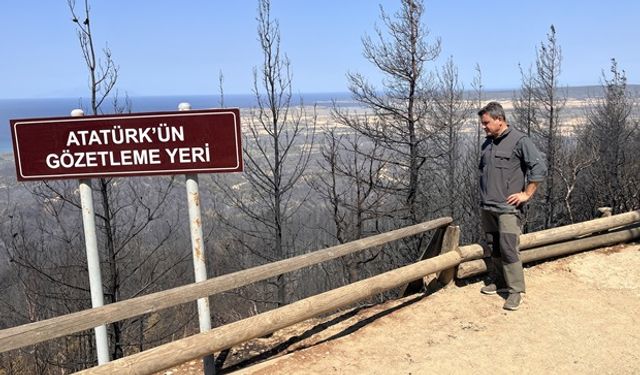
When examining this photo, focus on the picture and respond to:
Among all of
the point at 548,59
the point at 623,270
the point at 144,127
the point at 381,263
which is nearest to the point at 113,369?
the point at 144,127

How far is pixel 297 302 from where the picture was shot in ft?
13.6

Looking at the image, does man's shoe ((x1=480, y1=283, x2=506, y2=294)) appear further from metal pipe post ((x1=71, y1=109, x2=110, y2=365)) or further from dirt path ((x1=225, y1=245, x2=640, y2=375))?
metal pipe post ((x1=71, y1=109, x2=110, y2=365))

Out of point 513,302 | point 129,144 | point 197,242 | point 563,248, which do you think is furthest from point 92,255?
point 563,248

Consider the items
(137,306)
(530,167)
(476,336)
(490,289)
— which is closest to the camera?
(137,306)

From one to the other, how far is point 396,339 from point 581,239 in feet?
11.3

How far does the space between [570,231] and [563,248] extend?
0.22m

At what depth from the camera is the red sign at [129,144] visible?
3.68 m

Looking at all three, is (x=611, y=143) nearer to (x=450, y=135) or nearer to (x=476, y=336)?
(x=450, y=135)

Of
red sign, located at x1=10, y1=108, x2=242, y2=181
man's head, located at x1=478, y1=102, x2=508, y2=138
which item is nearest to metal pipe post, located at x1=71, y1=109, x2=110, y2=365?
red sign, located at x1=10, y1=108, x2=242, y2=181

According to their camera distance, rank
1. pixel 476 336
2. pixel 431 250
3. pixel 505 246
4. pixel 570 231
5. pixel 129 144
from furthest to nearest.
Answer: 1. pixel 570 231
2. pixel 431 250
3. pixel 505 246
4. pixel 476 336
5. pixel 129 144

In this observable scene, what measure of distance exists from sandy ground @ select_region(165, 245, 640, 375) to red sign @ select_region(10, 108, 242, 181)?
159cm

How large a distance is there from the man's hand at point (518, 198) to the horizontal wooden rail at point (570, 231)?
0.95m

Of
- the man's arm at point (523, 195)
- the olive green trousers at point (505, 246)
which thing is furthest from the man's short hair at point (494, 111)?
the olive green trousers at point (505, 246)

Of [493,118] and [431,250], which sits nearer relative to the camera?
[493,118]
